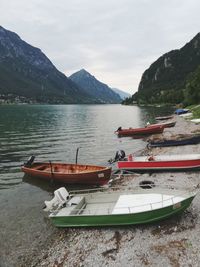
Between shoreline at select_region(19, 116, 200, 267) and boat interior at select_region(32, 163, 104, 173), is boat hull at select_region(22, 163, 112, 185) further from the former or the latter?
shoreline at select_region(19, 116, 200, 267)

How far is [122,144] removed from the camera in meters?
50.3

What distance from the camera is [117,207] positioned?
1709cm

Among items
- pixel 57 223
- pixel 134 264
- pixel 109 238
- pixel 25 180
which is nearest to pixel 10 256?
pixel 57 223

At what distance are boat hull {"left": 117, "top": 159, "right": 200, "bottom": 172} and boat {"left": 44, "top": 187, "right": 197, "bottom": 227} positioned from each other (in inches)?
358

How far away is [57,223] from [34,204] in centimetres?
568

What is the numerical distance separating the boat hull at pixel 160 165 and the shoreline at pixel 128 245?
8.46 meters

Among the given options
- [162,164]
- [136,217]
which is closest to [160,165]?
[162,164]

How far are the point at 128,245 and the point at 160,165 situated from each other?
1380 cm

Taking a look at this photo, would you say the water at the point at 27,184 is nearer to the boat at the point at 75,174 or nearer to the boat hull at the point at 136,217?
the boat at the point at 75,174

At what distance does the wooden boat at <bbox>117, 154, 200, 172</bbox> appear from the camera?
2611 centimetres

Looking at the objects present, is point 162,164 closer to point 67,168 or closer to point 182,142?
point 67,168

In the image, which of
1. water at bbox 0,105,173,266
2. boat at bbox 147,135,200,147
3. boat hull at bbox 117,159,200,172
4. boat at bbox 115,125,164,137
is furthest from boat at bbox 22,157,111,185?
boat at bbox 115,125,164,137

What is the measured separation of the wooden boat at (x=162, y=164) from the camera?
2611 centimetres

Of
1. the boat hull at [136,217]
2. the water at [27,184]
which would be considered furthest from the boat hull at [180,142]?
the boat hull at [136,217]
